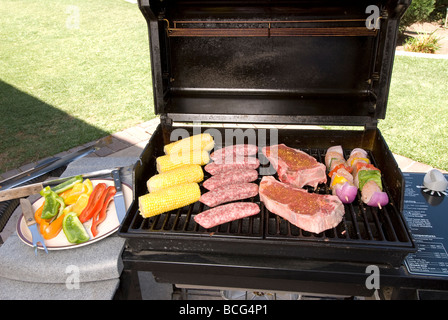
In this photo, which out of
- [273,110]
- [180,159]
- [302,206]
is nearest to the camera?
[302,206]

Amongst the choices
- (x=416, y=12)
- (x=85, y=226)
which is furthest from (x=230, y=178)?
(x=416, y=12)

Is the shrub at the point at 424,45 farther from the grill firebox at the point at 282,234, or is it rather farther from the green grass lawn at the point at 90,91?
the grill firebox at the point at 282,234

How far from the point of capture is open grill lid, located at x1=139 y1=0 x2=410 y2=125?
261 cm

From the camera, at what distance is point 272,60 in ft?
9.50

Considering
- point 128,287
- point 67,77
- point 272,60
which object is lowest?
point 128,287

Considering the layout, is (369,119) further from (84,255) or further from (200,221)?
(84,255)

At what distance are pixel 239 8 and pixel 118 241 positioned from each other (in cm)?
188

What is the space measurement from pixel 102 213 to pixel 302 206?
4.07 feet

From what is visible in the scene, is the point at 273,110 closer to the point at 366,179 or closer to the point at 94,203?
the point at 366,179

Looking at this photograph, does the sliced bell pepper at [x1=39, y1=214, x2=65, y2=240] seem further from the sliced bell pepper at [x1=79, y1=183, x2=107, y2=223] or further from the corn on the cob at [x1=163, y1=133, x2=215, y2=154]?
the corn on the cob at [x1=163, y1=133, x2=215, y2=154]

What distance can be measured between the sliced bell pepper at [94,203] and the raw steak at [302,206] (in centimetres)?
103

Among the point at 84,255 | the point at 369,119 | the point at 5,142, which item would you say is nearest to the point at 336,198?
the point at 369,119

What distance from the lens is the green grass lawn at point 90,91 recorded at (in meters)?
6.02

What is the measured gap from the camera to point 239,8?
272cm
